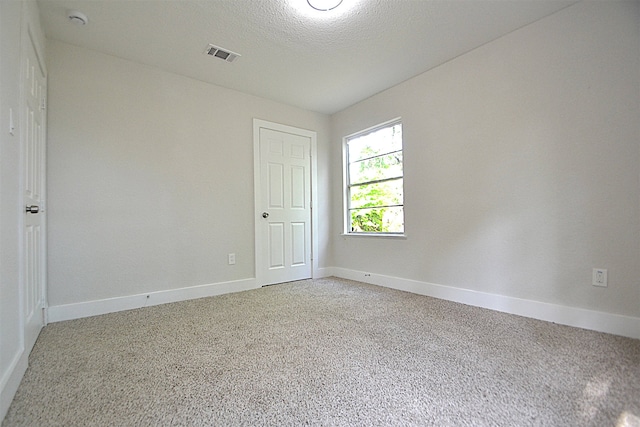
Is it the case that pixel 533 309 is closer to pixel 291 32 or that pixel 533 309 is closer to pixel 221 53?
pixel 291 32

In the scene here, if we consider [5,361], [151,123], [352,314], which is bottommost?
[352,314]

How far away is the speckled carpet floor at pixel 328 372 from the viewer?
3.84ft

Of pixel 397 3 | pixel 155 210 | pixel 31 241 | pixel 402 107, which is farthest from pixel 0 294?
pixel 402 107

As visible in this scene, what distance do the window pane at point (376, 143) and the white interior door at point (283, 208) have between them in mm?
627

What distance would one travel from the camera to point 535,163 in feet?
7.45

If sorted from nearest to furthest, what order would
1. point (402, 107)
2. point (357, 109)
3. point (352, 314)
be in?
1. point (352, 314)
2. point (402, 107)
3. point (357, 109)

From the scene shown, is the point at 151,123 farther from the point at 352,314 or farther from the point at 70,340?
the point at 352,314

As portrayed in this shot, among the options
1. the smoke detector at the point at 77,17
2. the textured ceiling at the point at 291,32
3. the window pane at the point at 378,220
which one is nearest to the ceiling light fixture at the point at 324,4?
the textured ceiling at the point at 291,32

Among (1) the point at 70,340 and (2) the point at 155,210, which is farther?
(2) the point at 155,210

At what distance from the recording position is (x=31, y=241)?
1.83m

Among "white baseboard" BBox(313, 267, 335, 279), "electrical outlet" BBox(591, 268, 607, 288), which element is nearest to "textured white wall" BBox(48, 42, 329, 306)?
"white baseboard" BBox(313, 267, 335, 279)

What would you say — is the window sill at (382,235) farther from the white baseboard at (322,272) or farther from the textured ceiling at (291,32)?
the textured ceiling at (291,32)

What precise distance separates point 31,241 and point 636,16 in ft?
13.5

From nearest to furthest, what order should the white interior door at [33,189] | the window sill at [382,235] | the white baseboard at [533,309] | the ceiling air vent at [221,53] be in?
1. the white interior door at [33,189]
2. the white baseboard at [533,309]
3. the ceiling air vent at [221,53]
4. the window sill at [382,235]
